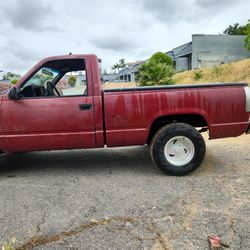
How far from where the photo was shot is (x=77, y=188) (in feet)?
14.9

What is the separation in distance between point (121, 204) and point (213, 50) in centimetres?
4536

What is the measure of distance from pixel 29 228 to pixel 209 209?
198cm

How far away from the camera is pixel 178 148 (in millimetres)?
5047

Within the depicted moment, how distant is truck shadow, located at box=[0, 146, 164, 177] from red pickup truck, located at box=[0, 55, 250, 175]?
58 centimetres

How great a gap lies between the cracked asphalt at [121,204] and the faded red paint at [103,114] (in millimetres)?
631

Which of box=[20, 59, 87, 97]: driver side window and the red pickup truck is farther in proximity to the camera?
box=[20, 59, 87, 97]: driver side window

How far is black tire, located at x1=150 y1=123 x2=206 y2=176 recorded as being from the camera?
16.0ft

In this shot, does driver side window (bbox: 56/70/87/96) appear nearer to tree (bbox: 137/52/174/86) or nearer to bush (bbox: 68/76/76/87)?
bush (bbox: 68/76/76/87)

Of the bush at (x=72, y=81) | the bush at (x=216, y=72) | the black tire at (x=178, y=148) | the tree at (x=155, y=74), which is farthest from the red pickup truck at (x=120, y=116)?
the bush at (x=216, y=72)

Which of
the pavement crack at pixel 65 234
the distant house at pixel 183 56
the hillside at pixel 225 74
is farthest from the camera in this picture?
the distant house at pixel 183 56

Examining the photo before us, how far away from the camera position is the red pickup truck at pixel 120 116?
4.84m

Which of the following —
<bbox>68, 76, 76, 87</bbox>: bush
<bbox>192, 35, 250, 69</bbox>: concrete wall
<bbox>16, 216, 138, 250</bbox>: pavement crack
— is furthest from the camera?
<bbox>192, 35, 250, 69</bbox>: concrete wall

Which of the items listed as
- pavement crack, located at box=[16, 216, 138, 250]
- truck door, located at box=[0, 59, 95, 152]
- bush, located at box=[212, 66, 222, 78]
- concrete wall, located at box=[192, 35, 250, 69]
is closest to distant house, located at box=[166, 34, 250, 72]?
concrete wall, located at box=[192, 35, 250, 69]

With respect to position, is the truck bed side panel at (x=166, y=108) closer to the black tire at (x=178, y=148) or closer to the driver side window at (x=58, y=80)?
the black tire at (x=178, y=148)
